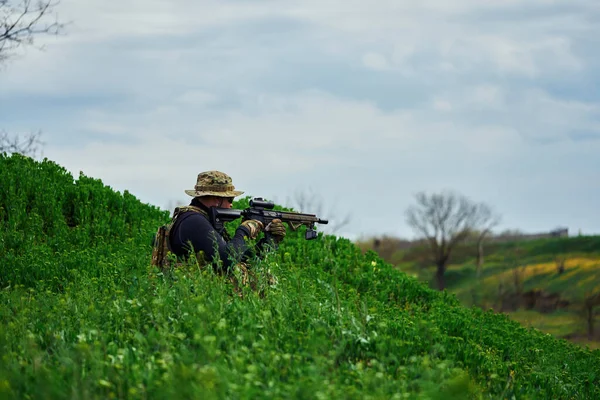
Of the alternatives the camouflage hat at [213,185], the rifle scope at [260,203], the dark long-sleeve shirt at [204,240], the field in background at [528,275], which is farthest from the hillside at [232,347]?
the field in background at [528,275]

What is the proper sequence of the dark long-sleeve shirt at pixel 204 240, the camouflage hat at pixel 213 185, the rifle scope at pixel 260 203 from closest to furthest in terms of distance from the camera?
the dark long-sleeve shirt at pixel 204 240
the camouflage hat at pixel 213 185
the rifle scope at pixel 260 203

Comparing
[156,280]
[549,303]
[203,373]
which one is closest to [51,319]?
[156,280]

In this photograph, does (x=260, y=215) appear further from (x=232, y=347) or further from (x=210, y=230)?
(x=232, y=347)

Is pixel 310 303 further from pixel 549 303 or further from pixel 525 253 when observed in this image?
pixel 525 253

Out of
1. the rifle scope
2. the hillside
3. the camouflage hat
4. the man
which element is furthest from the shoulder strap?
the rifle scope

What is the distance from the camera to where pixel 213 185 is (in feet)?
33.0

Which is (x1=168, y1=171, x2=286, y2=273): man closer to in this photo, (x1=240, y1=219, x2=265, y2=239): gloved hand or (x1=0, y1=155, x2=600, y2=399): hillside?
(x1=240, y1=219, x2=265, y2=239): gloved hand

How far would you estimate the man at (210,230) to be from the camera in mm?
9562

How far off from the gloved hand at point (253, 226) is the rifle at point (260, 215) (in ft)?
0.33

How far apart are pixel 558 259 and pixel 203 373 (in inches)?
3340

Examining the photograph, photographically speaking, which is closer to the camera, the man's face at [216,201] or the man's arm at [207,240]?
the man's arm at [207,240]

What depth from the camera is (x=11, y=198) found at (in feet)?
57.5

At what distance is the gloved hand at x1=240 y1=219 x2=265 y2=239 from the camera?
400 inches

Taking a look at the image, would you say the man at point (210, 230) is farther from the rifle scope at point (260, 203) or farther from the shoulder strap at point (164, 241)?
the rifle scope at point (260, 203)
